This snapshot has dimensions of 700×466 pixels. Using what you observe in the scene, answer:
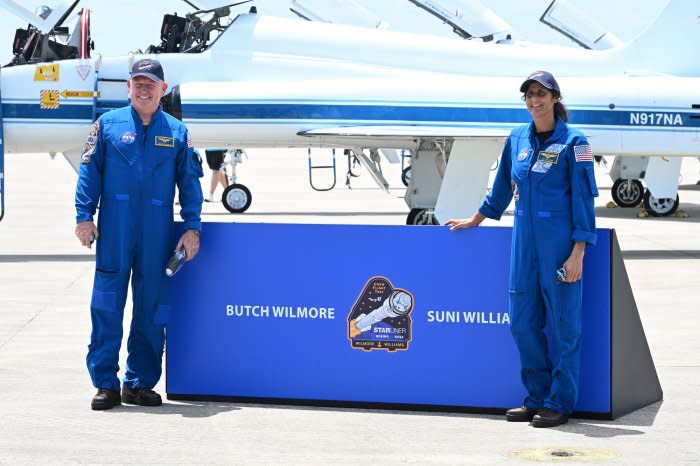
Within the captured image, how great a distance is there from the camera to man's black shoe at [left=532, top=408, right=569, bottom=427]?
6621 millimetres

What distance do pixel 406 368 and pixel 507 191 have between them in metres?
1.16

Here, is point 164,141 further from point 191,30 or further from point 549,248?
point 191,30

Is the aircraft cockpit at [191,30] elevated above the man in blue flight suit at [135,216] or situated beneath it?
elevated above

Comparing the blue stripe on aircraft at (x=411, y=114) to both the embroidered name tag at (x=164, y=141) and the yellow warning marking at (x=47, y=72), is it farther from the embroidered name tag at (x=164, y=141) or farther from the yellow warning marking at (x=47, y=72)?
the embroidered name tag at (x=164, y=141)

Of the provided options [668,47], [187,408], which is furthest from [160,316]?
[668,47]

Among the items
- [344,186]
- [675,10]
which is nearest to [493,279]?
[675,10]

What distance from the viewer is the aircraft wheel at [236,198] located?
22422 mm

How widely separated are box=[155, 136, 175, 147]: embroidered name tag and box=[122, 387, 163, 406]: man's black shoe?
55.3 inches

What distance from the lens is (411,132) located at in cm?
1691

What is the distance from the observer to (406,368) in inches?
277

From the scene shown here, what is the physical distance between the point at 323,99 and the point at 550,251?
10.9 m

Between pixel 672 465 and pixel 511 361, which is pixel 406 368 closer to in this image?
pixel 511 361

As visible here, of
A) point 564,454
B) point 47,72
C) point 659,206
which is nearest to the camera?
point 564,454

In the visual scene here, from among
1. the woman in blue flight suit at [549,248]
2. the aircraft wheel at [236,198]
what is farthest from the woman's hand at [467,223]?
the aircraft wheel at [236,198]
